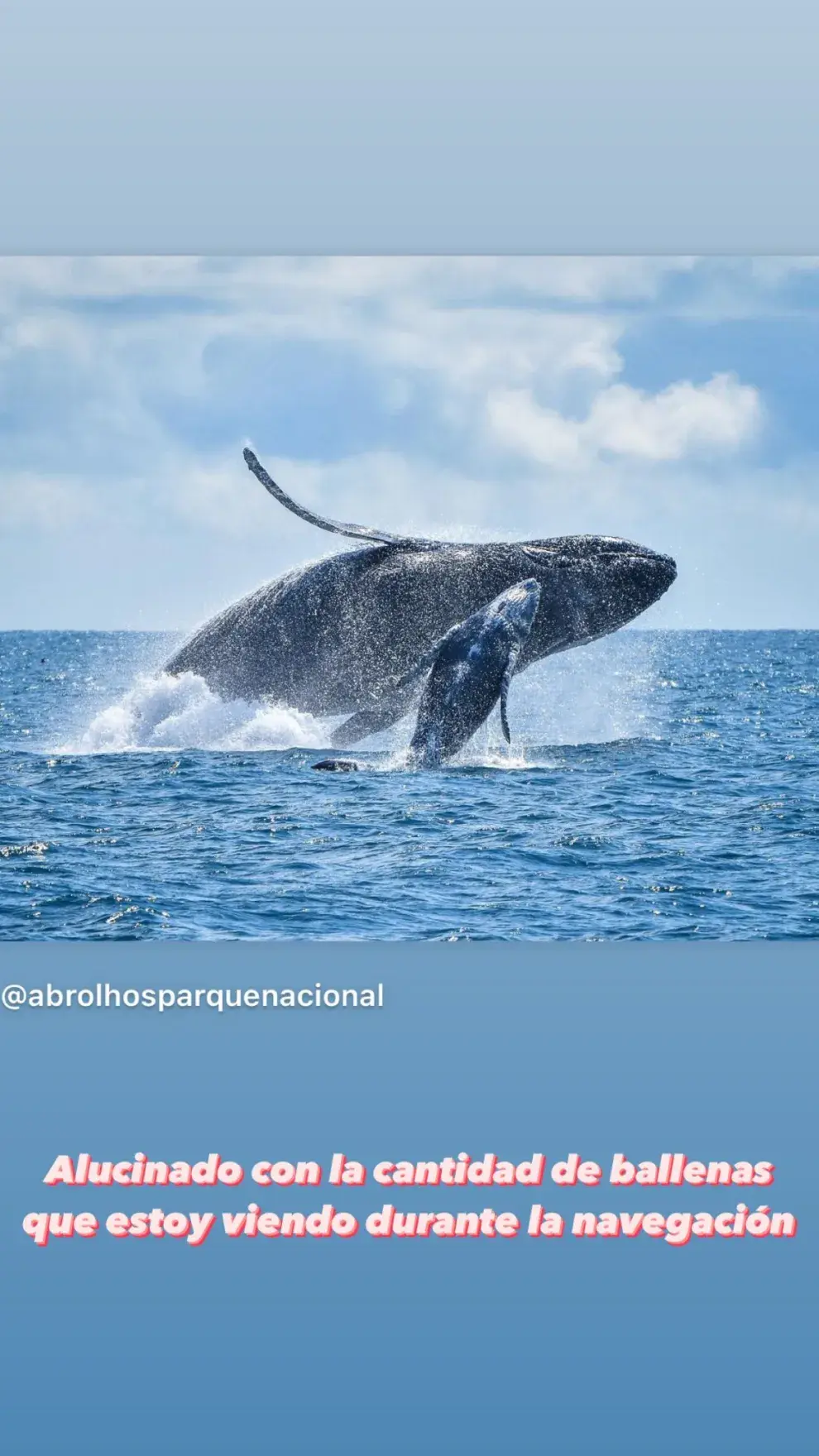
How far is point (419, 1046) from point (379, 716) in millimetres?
5772

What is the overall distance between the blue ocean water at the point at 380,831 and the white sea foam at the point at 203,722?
0.02 metres

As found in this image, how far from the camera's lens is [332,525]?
1368cm

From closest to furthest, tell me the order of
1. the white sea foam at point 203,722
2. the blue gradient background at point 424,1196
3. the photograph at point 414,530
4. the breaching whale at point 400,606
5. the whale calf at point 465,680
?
the blue gradient background at point 424,1196
the photograph at point 414,530
the whale calf at point 465,680
the breaching whale at point 400,606
the white sea foam at point 203,722

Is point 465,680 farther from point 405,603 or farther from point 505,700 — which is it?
point 405,603

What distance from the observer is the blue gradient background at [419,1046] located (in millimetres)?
7594

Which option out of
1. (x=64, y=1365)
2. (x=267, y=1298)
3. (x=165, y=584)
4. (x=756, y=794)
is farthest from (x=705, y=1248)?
(x=165, y=584)

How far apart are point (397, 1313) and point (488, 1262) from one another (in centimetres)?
56

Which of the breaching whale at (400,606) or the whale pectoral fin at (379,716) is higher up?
the breaching whale at (400,606)

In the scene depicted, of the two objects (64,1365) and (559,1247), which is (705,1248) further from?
(64,1365)

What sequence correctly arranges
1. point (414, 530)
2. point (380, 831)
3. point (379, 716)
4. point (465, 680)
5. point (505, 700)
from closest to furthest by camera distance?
1. point (380, 831)
2. point (505, 700)
3. point (465, 680)
4. point (414, 530)
5. point (379, 716)

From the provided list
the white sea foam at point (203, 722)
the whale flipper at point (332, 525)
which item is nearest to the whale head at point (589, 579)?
the whale flipper at point (332, 525)

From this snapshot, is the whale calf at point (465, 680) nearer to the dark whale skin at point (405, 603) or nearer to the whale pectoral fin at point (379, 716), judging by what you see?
the dark whale skin at point (405, 603)

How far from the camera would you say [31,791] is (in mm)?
12891

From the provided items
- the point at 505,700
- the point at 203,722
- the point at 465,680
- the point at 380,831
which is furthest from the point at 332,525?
the point at 380,831
